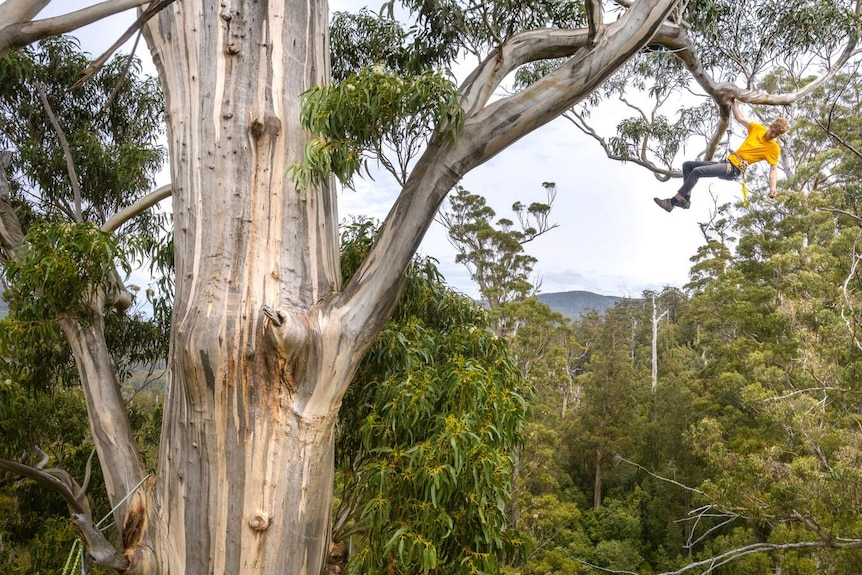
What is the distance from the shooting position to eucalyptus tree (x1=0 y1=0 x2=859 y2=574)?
1.91m

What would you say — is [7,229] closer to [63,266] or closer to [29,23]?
[63,266]

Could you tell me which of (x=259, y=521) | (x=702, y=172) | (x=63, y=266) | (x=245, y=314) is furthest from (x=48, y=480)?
→ (x=702, y=172)

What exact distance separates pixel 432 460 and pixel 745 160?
2773 mm

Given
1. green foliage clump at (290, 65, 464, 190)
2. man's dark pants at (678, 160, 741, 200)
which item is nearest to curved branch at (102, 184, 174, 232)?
green foliage clump at (290, 65, 464, 190)

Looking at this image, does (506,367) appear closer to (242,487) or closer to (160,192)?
(242,487)

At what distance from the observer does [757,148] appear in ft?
11.3

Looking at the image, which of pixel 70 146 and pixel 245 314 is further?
pixel 70 146

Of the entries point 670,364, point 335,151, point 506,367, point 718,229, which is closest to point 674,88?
point 506,367

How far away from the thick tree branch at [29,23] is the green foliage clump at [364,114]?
672 millimetres

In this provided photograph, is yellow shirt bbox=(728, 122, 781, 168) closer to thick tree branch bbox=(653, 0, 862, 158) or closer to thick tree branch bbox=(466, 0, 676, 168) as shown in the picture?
thick tree branch bbox=(653, 0, 862, 158)

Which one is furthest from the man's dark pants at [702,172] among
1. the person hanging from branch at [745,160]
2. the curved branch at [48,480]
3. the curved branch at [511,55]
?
the curved branch at [48,480]

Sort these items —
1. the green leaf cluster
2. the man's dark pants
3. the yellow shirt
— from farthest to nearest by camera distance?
1. the green leaf cluster
2. the man's dark pants
3. the yellow shirt

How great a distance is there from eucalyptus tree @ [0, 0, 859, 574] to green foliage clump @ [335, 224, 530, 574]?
0.23 metres

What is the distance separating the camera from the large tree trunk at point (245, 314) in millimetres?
1925
